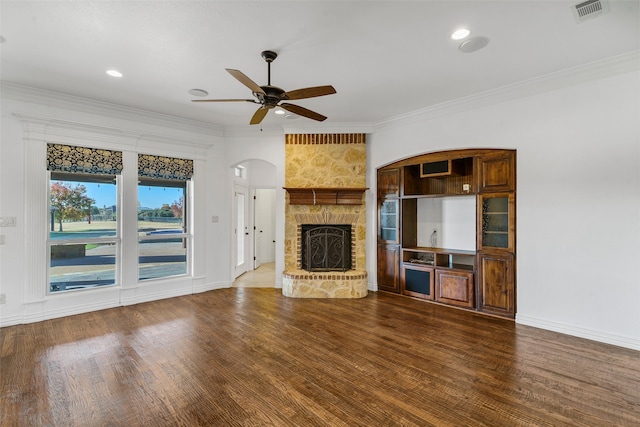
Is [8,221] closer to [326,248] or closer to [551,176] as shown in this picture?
[326,248]

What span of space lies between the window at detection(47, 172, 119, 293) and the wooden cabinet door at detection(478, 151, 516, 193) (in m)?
5.65

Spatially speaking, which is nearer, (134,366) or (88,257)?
(134,366)

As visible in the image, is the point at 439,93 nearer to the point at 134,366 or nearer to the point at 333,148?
the point at 333,148

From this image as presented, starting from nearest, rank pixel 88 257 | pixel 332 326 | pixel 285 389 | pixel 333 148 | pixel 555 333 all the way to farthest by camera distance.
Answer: pixel 285 389 → pixel 555 333 → pixel 332 326 → pixel 88 257 → pixel 333 148

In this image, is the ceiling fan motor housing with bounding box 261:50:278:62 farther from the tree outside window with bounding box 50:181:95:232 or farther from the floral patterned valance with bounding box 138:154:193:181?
the tree outside window with bounding box 50:181:95:232

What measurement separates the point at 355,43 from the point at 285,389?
3.25 meters

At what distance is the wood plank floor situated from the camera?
7.24ft

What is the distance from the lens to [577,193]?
3.58m

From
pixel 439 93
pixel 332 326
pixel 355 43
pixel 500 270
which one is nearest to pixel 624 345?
pixel 500 270

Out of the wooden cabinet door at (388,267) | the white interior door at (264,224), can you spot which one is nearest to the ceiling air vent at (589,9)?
the wooden cabinet door at (388,267)

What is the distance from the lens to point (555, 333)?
12.0ft

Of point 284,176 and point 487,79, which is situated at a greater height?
point 487,79

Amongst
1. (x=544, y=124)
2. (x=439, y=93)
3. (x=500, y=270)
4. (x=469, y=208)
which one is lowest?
(x=500, y=270)

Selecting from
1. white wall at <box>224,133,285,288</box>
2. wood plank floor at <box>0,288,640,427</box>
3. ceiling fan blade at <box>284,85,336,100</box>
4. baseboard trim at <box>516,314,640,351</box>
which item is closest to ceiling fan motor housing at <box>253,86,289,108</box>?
ceiling fan blade at <box>284,85,336,100</box>
